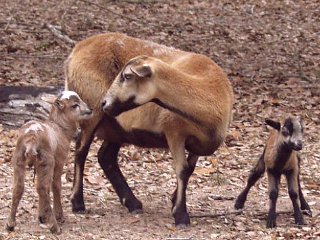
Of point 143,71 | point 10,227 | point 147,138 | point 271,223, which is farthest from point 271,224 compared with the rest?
point 10,227

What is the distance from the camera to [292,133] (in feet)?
26.7

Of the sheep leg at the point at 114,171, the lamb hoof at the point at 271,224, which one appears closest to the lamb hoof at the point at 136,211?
the sheep leg at the point at 114,171

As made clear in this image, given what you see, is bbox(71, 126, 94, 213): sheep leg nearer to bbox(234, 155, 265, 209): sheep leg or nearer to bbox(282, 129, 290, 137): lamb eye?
bbox(234, 155, 265, 209): sheep leg

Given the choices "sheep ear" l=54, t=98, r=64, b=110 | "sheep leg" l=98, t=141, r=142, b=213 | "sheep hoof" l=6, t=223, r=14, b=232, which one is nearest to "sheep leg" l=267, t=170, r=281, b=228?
"sheep leg" l=98, t=141, r=142, b=213

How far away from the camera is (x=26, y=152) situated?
24.2 ft

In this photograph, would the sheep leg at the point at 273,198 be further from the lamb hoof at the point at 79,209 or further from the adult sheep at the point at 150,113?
the lamb hoof at the point at 79,209

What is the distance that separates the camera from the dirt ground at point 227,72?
839 centimetres

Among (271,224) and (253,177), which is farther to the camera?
(253,177)

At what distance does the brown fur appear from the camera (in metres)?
7.43

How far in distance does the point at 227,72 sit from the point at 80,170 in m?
7.64

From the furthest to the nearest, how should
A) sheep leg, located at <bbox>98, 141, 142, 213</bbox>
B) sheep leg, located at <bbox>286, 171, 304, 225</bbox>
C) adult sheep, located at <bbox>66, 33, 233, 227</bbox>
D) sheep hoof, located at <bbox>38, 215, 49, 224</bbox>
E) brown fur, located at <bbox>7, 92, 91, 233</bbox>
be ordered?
sheep leg, located at <bbox>98, 141, 142, 213</bbox>, sheep leg, located at <bbox>286, 171, 304, 225</bbox>, adult sheep, located at <bbox>66, 33, 233, 227</bbox>, sheep hoof, located at <bbox>38, 215, 49, 224</bbox>, brown fur, located at <bbox>7, 92, 91, 233</bbox>

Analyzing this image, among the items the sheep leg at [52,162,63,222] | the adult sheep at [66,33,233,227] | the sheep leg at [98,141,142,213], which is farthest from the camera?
the sheep leg at [98,141,142,213]

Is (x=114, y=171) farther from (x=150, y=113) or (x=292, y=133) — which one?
(x=292, y=133)

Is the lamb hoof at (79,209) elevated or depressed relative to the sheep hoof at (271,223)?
depressed
